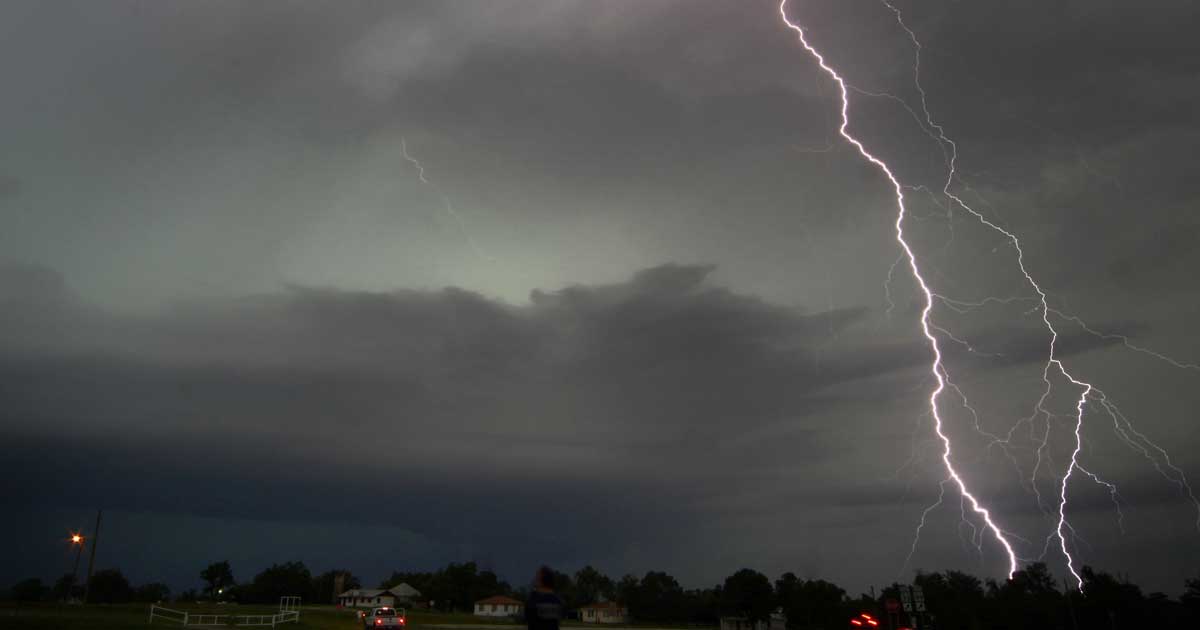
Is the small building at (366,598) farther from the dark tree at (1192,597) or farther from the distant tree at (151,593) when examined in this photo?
the dark tree at (1192,597)

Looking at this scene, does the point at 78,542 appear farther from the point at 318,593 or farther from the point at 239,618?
the point at 318,593

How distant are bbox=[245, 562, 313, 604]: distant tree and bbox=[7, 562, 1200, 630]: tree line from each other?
14 centimetres

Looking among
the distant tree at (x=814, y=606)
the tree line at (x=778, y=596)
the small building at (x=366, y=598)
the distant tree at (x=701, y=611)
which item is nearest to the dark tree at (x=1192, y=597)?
the tree line at (x=778, y=596)

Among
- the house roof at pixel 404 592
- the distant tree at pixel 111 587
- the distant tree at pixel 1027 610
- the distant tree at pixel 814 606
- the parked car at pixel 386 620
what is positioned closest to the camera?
the parked car at pixel 386 620

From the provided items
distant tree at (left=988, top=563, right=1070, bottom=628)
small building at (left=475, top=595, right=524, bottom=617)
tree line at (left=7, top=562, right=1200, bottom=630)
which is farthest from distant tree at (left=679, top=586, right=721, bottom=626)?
distant tree at (left=988, top=563, right=1070, bottom=628)

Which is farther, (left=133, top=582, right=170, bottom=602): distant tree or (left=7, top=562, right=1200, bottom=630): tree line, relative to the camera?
(left=133, top=582, right=170, bottom=602): distant tree

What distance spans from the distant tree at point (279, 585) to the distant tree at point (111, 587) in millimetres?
17644

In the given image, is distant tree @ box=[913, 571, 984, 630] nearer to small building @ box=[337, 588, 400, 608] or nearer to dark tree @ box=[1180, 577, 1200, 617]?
dark tree @ box=[1180, 577, 1200, 617]

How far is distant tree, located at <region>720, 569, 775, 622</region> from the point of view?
88438 mm

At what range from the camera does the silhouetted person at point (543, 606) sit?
7922 mm

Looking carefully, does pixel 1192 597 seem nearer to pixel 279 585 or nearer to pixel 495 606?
pixel 495 606

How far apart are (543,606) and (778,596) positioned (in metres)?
90.3

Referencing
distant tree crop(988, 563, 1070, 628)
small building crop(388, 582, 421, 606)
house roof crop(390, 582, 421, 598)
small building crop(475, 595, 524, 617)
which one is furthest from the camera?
house roof crop(390, 582, 421, 598)

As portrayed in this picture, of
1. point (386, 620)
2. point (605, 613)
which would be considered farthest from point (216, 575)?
point (386, 620)
